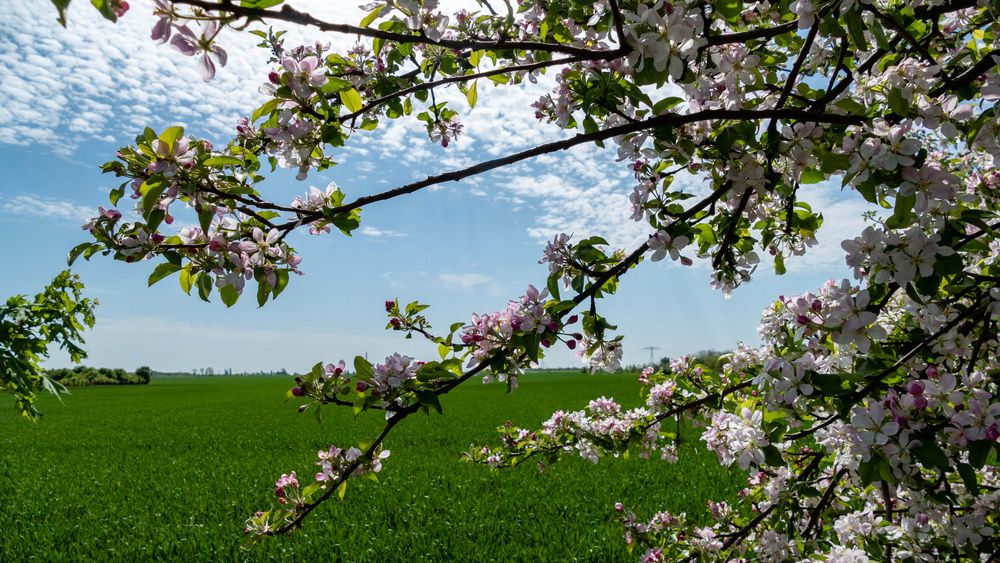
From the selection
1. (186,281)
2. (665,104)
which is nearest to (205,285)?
(186,281)

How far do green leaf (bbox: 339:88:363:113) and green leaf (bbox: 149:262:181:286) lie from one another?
0.69 m

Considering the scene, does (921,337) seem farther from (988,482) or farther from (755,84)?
(988,482)

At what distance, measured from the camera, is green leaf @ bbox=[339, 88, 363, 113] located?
5.90ft

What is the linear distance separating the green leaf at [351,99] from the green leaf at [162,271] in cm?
69

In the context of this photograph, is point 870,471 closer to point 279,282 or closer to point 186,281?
point 279,282

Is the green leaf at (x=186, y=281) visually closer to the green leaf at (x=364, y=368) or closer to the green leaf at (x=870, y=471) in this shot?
the green leaf at (x=364, y=368)

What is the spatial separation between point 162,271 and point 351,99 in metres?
0.75

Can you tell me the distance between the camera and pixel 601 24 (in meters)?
1.73

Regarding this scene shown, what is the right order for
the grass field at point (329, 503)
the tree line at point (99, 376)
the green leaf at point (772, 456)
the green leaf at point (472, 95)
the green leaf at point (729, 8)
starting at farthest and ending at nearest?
the tree line at point (99, 376) < the grass field at point (329, 503) < the green leaf at point (472, 95) < the green leaf at point (772, 456) < the green leaf at point (729, 8)

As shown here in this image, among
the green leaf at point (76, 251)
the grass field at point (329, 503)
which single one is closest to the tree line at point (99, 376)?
the grass field at point (329, 503)

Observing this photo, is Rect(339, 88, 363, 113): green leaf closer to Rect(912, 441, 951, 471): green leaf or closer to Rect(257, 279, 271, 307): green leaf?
Rect(257, 279, 271, 307): green leaf

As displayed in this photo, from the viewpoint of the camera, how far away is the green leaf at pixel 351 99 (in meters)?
1.80

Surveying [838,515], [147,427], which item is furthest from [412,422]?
[838,515]

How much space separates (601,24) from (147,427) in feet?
77.7
